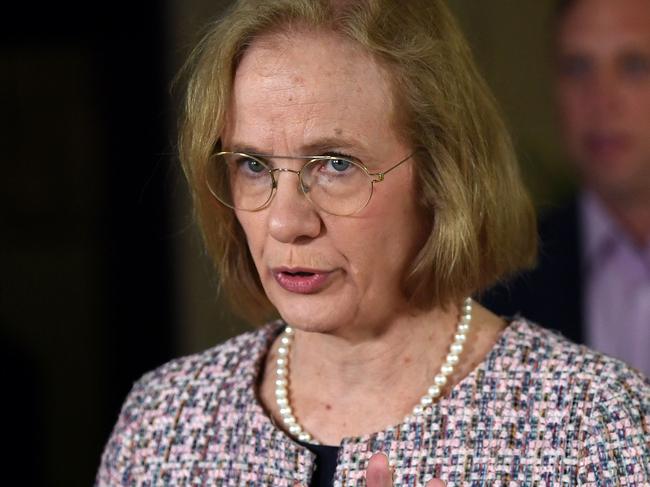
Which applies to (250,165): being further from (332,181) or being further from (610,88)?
(610,88)

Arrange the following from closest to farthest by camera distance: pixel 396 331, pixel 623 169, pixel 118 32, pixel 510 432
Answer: pixel 510 432, pixel 396 331, pixel 623 169, pixel 118 32

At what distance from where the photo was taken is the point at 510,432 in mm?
1887

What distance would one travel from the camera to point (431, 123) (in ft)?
6.27

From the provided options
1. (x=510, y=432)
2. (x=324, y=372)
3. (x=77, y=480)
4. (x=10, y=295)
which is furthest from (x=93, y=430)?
(x=510, y=432)

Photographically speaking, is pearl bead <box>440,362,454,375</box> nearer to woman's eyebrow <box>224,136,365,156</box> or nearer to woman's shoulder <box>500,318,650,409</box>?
woman's shoulder <box>500,318,650,409</box>

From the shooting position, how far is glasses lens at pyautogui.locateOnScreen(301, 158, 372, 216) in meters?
1.87

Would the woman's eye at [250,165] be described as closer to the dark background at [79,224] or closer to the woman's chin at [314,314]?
the woman's chin at [314,314]

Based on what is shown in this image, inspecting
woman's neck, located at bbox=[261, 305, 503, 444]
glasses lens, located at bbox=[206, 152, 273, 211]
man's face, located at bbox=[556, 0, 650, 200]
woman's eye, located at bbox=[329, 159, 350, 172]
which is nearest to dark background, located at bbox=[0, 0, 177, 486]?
man's face, located at bbox=[556, 0, 650, 200]

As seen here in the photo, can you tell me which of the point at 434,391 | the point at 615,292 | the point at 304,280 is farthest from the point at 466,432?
the point at 615,292

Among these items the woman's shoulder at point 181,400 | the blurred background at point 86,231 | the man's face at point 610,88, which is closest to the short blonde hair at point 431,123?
the woman's shoulder at point 181,400

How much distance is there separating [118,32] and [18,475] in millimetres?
1513

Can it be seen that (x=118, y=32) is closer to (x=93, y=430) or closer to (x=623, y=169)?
(x=93, y=430)

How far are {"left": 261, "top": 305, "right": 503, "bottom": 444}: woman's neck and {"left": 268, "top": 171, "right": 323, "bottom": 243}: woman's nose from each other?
0.78 feet

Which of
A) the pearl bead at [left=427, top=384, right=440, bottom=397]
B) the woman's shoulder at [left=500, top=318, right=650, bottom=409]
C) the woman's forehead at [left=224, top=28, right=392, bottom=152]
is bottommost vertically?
the pearl bead at [left=427, top=384, right=440, bottom=397]
